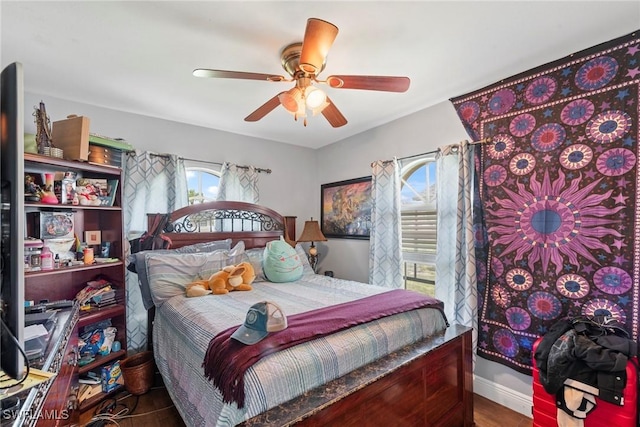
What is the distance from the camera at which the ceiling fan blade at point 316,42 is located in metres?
1.23

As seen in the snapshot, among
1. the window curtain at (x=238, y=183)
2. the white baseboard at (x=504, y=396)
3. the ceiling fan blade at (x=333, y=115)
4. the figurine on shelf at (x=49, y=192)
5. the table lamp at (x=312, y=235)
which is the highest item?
the ceiling fan blade at (x=333, y=115)

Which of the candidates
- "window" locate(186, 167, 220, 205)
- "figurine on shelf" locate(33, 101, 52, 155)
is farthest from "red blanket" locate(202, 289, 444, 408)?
"window" locate(186, 167, 220, 205)

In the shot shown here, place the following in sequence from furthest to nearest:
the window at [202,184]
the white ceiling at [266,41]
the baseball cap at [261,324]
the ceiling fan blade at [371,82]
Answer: the window at [202,184] < the ceiling fan blade at [371,82] < the white ceiling at [266,41] < the baseball cap at [261,324]

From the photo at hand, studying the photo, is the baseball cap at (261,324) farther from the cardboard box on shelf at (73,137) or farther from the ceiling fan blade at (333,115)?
the cardboard box on shelf at (73,137)

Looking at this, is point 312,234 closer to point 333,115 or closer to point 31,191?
point 333,115

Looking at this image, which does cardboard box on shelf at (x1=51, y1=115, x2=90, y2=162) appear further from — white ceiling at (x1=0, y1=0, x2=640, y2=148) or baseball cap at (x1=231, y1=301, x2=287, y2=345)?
baseball cap at (x1=231, y1=301, x2=287, y2=345)

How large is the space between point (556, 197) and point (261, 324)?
2.08 metres

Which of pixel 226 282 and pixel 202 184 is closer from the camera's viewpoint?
pixel 226 282

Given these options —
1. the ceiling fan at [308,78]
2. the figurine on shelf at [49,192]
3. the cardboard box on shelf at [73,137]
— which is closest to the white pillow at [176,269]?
the figurine on shelf at [49,192]

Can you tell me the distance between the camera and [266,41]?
5.67 feet

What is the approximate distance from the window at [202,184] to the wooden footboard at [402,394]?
266cm

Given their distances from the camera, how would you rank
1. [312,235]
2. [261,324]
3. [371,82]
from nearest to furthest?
[261,324] < [371,82] < [312,235]

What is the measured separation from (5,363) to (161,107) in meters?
2.54

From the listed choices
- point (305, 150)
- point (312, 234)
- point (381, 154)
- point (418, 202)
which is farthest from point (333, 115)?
point (305, 150)
